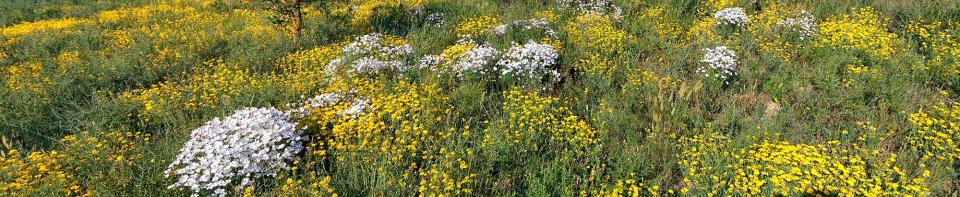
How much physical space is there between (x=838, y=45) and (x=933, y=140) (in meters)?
2.54

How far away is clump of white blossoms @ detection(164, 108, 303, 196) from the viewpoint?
393 centimetres

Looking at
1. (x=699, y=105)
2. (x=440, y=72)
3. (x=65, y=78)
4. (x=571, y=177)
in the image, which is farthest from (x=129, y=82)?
(x=699, y=105)

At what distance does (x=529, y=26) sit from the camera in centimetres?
849

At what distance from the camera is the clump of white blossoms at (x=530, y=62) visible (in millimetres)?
6262

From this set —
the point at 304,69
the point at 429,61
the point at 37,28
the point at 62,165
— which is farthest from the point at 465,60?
the point at 37,28

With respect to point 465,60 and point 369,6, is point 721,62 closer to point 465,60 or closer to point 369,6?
point 465,60

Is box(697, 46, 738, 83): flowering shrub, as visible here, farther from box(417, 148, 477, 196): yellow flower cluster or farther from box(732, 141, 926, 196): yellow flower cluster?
box(417, 148, 477, 196): yellow flower cluster

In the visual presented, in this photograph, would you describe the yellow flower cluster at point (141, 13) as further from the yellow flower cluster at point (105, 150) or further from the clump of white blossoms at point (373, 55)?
the yellow flower cluster at point (105, 150)

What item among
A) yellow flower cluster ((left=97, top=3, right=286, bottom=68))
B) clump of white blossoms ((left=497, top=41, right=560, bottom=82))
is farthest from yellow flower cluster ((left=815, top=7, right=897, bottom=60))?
yellow flower cluster ((left=97, top=3, right=286, bottom=68))

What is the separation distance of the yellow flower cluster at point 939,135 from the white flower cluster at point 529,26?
15.6 ft

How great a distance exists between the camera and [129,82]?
7320 mm

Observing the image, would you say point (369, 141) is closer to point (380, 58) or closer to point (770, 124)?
point (380, 58)

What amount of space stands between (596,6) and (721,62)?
12.7 ft

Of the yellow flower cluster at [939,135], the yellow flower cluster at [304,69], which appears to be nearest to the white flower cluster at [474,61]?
the yellow flower cluster at [304,69]
